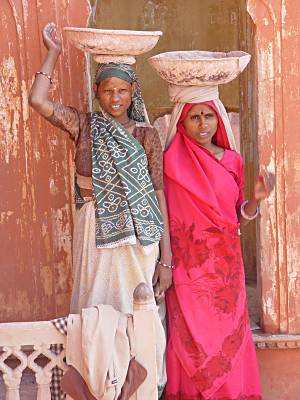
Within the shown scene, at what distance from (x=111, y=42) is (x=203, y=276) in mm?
1368

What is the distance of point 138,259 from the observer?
418 centimetres

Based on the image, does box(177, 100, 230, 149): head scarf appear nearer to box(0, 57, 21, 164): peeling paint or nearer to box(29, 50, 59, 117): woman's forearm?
box(29, 50, 59, 117): woman's forearm

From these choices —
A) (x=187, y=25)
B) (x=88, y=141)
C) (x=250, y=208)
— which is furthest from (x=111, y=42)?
(x=187, y=25)

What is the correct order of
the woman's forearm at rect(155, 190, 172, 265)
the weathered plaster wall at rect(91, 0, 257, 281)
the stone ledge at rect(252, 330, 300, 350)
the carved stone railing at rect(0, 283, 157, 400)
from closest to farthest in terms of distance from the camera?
the carved stone railing at rect(0, 283, 157, 400), the woman's forearm at rect(155, 190, 172, 265), the stone ledge at rect(252, 330, 300, 350), the weathered plaster wall at rect(91, 0, 257, 281)

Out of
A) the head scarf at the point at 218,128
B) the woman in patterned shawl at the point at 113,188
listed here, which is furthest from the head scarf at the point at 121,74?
the head scarf at the point at 218,128

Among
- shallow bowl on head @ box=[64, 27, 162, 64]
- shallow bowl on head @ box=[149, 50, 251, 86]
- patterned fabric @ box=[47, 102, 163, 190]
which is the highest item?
shallow bowl on head @ box=[64, 27, 162, 64]

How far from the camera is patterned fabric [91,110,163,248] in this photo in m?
4.05

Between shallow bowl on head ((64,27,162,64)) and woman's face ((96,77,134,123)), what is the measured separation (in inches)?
4.4

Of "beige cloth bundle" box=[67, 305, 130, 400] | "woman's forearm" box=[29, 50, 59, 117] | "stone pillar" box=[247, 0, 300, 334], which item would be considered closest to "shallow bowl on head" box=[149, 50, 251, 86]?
"stone pillar" box=[247, 0, 300, 334]

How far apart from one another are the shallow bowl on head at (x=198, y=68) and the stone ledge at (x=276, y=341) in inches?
61.4

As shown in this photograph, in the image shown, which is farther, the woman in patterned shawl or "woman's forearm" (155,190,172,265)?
"woman's forearm" (155,190,172,265)

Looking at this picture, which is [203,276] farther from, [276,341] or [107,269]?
[276,341]

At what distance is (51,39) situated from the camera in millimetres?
4098

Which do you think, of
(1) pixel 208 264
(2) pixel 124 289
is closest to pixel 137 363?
(2) pixel 124 289
